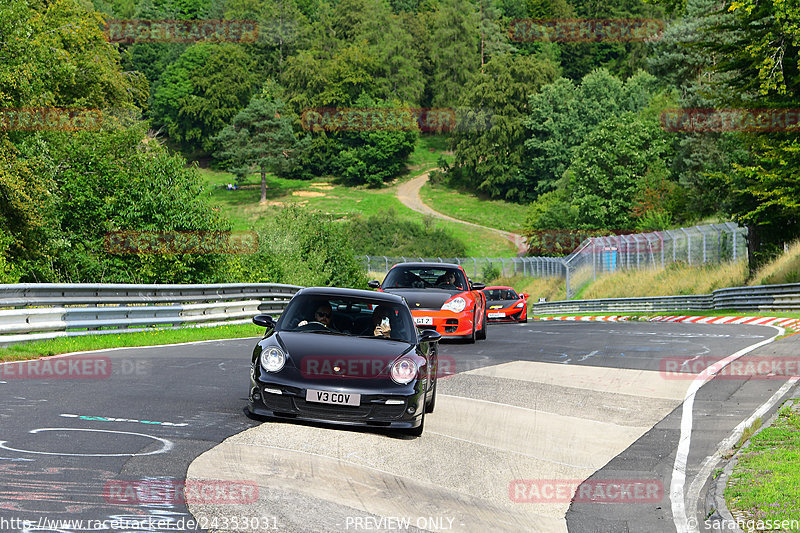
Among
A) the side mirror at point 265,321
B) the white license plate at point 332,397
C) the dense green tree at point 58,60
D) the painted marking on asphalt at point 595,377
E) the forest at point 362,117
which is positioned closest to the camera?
the white license plate at point 332,397

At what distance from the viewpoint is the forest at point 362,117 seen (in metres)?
33.7

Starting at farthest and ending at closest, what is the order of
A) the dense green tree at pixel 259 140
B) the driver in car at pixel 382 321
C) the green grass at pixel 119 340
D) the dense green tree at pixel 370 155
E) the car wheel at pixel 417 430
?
the dense green tree at pixel 370 155
the dense green tree at pixel 259 140
the green grass at pixel 119 340
the driver in car at pixel 382 321
the car wheel at pixel 417 430

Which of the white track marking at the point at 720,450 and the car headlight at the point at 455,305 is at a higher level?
the white track marking at the point at 720,450

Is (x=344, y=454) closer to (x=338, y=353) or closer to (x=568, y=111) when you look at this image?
(x=338, y=353)

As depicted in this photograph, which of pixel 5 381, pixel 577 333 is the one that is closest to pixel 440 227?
pixel 577 333

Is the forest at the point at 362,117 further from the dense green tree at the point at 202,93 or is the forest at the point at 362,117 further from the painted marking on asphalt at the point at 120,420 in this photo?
the painted marking on asphalt at the point at 120,420

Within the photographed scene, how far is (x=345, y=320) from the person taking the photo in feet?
34.6

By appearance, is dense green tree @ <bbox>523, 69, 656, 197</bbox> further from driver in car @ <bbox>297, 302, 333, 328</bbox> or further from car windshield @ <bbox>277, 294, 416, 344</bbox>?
driver in car @ <bbox>297, 302, 333, 328</bbox>

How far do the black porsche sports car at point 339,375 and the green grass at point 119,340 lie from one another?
627cm

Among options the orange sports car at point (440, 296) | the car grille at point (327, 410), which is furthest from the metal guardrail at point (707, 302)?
the car grille at point (327, 410)

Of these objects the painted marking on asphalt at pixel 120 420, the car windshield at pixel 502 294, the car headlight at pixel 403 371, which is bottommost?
the car windshield at pixel 502 294

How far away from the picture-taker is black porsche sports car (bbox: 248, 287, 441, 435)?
852cm

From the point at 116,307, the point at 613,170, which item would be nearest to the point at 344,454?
the point at 116,307

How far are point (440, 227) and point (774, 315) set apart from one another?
7093 cm
